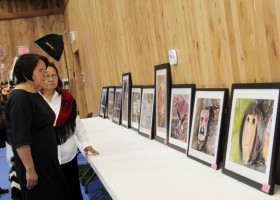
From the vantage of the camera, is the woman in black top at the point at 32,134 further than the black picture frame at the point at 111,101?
No

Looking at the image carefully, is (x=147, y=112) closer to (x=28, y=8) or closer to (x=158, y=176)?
(x=158, y=176)

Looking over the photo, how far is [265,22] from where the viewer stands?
151 cm

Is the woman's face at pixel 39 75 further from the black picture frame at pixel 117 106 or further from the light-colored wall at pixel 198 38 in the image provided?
the black picture frame at pixel 117 106

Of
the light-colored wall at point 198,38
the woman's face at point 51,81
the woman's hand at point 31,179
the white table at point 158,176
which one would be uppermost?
the light-colored wall at point 198,38

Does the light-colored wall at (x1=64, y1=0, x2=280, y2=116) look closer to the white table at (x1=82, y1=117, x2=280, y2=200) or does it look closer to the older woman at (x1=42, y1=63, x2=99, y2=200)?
the white table at (x1=82, y1=117, x2=280, y2=200)

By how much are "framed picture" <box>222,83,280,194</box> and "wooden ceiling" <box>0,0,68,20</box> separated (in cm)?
778

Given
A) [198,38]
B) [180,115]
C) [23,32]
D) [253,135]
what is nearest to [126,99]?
[180,115]

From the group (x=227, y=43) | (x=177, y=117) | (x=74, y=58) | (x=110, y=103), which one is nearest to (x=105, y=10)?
(x=110, y=103)

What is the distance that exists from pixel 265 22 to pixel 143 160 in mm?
1191

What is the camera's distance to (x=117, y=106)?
4.30 meters

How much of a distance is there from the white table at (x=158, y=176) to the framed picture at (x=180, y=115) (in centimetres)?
7

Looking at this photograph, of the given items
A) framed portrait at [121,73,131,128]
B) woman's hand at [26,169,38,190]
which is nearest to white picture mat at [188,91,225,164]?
woman's hand at [26,169,38,190]

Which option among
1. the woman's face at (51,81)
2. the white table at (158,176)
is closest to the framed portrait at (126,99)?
the white table at (158,176)

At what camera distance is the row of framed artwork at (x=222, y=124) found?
1444 mm
